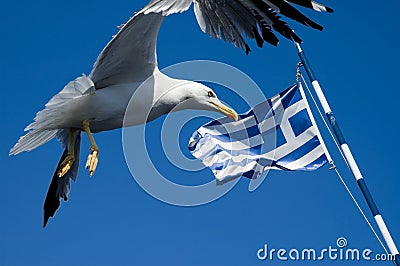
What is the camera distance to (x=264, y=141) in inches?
358

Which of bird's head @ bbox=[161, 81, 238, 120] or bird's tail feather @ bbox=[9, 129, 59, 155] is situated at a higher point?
bird's head @ bbox=[161, 81, 238, 120]

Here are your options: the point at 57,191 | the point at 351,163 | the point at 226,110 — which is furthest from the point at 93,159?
the point at 351,163

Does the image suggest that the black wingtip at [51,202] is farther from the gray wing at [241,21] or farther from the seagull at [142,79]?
the gray wing at [241,21]

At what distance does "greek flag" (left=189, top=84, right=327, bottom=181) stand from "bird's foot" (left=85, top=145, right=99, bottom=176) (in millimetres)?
2863

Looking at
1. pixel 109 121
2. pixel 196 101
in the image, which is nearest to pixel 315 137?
pixel 196 101

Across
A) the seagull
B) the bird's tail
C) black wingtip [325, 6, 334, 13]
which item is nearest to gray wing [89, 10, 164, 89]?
the seagull

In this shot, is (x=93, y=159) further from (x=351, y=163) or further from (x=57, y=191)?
(x=351, y=163)

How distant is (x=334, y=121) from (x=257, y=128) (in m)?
1.05

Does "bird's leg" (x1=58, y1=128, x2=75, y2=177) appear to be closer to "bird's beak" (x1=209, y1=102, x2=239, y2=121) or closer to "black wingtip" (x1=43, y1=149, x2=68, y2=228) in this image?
"black wingtip" (x1=43, y1=149, x2=68, y2=228)

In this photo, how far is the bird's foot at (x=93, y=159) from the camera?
5.81 m

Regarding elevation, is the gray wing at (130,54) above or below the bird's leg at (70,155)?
above

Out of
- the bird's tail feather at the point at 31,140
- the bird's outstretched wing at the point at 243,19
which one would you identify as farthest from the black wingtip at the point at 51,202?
the bird's outstretched wing at the point at 243,19

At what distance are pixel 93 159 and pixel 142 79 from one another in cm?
78

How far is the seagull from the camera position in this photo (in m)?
5.62
